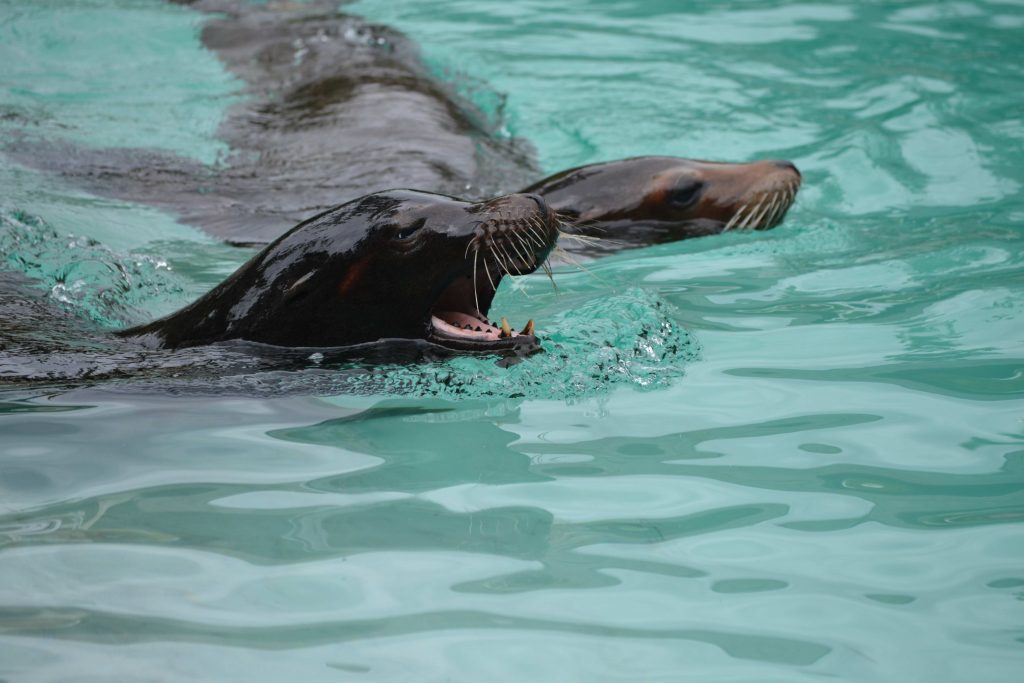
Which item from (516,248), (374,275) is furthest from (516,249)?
(374,275)

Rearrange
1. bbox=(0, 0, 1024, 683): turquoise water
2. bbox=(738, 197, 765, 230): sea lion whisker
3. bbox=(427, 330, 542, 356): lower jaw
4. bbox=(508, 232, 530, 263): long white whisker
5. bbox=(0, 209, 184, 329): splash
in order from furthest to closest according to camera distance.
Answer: bbox=(738, 197, 765, 230): sea lion whisker < bbox=(0, 209, 184, 329): splash < bbox=(508, 232, 530, 263): long white whisker < bbox=(427, 330, 542, 356): lower jaw < bbox=(0, 0, 1024, 683): turquoise water

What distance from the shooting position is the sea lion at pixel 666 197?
5852 millimetres

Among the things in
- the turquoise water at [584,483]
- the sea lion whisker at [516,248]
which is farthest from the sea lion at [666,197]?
the sea lion whisker at [516,248]

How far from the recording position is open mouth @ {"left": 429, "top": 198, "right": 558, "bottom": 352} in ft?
12.2

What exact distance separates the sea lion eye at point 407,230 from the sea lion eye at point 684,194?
2.43m

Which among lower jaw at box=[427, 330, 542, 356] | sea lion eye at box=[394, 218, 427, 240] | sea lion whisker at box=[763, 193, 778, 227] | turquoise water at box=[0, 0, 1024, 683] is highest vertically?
sea lion eye at box=[394, 218, 427, 240]

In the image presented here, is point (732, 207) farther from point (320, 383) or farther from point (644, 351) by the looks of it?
point (320, 383)

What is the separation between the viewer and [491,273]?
3852 mm

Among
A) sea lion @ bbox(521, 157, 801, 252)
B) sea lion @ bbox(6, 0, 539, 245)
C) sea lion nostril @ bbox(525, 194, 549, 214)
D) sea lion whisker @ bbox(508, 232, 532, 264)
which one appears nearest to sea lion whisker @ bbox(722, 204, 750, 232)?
sea lion @ bbox(521, 157, 801, 252)

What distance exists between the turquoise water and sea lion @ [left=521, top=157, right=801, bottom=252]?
7.4 inches

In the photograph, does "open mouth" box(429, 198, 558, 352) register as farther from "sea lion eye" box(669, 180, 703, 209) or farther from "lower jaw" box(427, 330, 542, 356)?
"sea lion eye" box(669, 180, 703, 209)

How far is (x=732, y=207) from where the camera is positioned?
5.97 m

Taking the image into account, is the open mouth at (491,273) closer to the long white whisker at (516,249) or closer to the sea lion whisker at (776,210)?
the long white whisker at (516,249)

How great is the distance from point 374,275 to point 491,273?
1.24 feet
